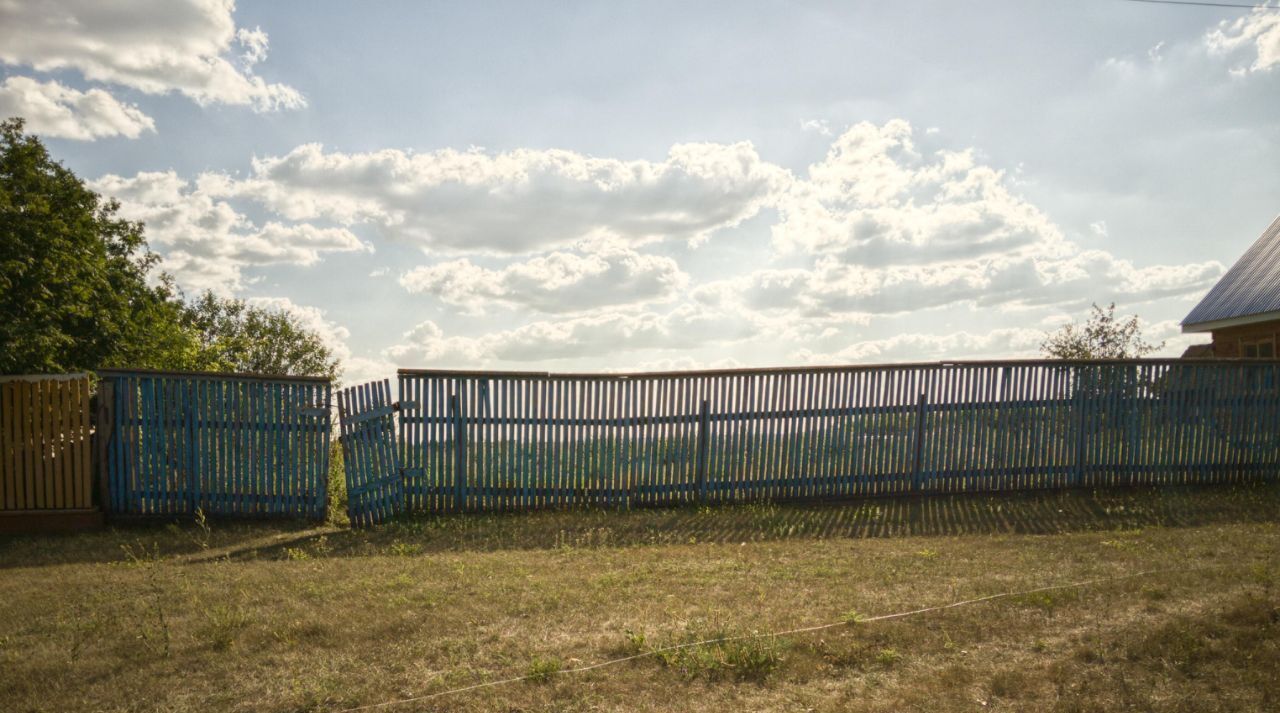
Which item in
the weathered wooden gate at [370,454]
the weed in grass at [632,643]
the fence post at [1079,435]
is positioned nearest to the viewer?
the weed in grass at [632,643]

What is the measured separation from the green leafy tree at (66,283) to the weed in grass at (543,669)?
1176 cm

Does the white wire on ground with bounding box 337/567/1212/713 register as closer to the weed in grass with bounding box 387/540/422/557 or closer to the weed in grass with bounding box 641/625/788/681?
the weed in grass with bounding box 641/625/788/681

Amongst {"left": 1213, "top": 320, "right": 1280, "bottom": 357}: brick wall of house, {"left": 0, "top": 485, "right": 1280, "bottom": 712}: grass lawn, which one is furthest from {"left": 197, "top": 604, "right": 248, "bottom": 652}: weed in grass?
{"left": 1213, "top": 320, "right": 1280, "bottom": 357}: brick wall of house

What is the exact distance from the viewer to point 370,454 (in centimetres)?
1043

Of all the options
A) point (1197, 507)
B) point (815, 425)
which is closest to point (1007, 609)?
point (815, 425)

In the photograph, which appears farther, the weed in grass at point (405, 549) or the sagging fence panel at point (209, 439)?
the sagging fence panel at point (209, 439)

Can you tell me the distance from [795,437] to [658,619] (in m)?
5.83

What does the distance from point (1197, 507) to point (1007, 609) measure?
6397 mm

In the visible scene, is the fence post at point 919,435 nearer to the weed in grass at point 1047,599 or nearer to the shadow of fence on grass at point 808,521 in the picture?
the shadow of fence on grass at point 808,521

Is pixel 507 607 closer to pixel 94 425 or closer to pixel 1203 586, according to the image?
pixel 1203 586

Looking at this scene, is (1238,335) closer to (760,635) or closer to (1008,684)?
(1008,684)

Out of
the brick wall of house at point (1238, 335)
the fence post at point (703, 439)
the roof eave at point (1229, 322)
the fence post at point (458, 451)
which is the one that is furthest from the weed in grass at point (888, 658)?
the brick wall of house at point (1238, 335)

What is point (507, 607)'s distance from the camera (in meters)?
6.09

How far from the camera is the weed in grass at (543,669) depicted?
4641 mm
